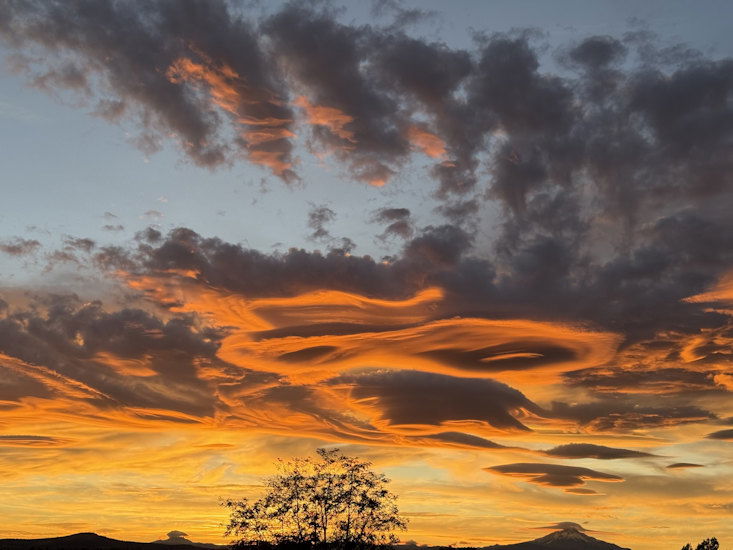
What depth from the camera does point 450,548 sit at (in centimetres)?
8600

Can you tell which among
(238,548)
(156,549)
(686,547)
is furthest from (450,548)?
(156,549)

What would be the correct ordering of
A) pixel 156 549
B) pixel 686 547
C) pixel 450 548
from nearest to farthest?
1. pixel 450 548
2. pixel 686 547
3. pixel 156 549

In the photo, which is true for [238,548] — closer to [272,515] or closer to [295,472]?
[272,515]

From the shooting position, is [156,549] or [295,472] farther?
[156,549]

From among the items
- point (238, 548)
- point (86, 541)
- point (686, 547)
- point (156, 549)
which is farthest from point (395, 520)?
point (86, 541)

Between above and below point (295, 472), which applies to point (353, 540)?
below

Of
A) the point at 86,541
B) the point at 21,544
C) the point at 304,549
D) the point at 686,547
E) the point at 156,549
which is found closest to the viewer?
the point at 304,549

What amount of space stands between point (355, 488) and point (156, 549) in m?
87.0

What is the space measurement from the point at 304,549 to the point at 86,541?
449ft

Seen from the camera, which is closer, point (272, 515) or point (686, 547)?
point (272, 515)

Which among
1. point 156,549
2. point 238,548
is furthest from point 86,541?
point 238,548

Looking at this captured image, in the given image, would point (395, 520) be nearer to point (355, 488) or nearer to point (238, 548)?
point (355, 488)

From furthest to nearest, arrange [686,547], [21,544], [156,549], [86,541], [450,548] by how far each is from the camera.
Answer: [86,541]
[21,544]
[156,549]
[686,547]
[450,548]

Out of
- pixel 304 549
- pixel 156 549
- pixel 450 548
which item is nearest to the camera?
pixel 304 549
